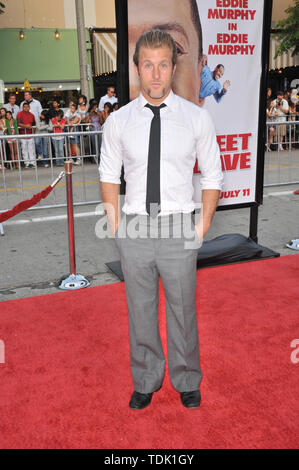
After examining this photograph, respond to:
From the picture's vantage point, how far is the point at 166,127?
240cm

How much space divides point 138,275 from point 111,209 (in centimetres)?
39

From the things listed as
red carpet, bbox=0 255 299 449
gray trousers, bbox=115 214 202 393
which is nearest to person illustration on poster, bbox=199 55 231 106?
red carpet, bbox=0 255 299 449

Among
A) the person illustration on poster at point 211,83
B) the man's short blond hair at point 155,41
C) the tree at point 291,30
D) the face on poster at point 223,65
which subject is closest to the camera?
the man's short blond hair at point 155,41

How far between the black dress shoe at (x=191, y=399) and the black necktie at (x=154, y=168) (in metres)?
1.07

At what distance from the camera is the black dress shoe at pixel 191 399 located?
2.73m

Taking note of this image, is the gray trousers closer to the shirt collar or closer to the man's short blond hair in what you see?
the shirt collar

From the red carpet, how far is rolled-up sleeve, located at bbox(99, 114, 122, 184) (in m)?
1.30

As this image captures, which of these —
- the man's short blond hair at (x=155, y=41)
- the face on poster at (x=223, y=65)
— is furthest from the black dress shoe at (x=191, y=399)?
the face on poster at (x=223, y=65)

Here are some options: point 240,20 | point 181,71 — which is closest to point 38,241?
point 181,71

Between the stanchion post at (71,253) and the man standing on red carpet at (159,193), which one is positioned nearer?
the man standing on red carpet at (159,193)

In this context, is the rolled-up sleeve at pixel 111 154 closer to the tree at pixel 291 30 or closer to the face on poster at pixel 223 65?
the face on poster at pixel 223 65

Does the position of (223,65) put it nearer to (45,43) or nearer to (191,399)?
(191,399)

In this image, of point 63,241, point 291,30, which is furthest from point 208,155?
point 291,30
